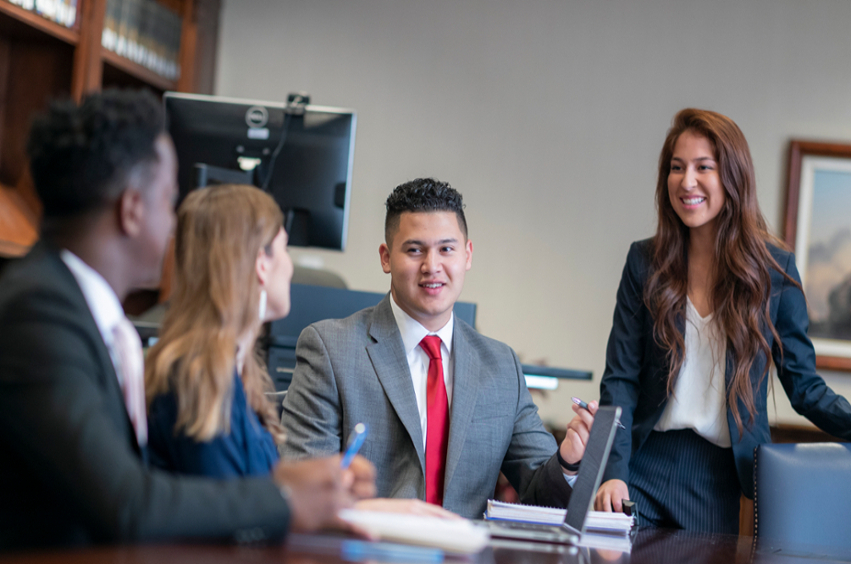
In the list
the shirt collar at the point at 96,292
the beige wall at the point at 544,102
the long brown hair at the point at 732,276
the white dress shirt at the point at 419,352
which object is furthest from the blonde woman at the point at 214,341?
Answer: the beige wall at the point at 544,102

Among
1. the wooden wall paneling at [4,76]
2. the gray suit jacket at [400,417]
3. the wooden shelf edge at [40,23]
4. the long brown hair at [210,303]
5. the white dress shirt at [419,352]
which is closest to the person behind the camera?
the long brown hair at [210,303]

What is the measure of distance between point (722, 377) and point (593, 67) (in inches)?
102

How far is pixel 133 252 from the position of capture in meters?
0.92

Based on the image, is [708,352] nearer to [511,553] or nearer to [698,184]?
[698,184]

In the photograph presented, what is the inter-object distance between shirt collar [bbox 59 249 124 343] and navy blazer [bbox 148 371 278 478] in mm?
133

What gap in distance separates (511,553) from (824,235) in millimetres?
3346

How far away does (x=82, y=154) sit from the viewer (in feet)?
2.85

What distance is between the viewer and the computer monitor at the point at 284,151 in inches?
102

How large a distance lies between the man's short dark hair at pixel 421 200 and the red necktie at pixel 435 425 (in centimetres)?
31

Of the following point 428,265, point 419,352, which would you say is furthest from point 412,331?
point 428,265

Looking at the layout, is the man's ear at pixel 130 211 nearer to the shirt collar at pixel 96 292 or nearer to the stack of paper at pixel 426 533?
the shirt collar at pixel 96 292

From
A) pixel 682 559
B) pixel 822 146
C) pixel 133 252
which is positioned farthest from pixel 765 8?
pixel 133 252

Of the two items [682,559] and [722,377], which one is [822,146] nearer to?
[722,377]

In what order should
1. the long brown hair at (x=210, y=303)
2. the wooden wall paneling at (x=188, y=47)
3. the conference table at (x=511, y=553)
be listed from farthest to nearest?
the wooden wall paneling at (x=188, y=47), the long brown hair at (x=210, y=303), the conference table at (x=511, y=553)
